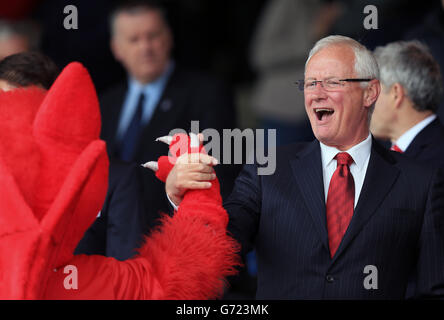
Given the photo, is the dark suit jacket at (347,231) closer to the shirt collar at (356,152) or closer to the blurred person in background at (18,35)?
the shirt collar at (356,152)

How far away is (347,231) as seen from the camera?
5.14 feet

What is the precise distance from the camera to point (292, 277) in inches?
63.1

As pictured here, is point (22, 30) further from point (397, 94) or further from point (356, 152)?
point (356, 152)

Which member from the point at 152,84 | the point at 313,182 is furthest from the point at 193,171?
the point at 152,84

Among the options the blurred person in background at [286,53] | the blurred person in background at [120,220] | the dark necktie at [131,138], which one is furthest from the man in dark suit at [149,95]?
the blurred person in background at [286,53]

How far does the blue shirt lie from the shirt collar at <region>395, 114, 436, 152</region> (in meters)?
1.06

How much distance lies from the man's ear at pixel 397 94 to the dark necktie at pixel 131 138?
950 mm

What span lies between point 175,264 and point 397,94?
34.5 inches

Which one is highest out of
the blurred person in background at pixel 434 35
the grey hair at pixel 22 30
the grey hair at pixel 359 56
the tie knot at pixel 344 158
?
the grey hair at pixel 22 30

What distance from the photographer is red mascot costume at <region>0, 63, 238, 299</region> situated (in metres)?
1.22

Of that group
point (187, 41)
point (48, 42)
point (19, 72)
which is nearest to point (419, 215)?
point (19, 72)

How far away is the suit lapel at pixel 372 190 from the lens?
5.13 feet

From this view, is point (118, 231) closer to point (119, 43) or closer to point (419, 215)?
point (419, 215)
